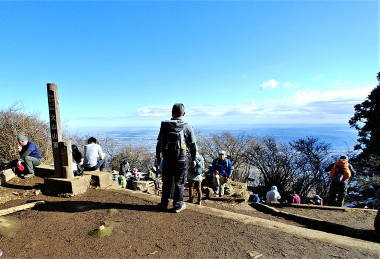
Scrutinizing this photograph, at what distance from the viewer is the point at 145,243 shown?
2.65m

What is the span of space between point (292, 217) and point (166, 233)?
3.19m

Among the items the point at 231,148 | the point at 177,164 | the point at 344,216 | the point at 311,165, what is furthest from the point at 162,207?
the point at 231,148

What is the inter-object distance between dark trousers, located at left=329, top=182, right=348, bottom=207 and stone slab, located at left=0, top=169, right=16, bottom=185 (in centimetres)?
961

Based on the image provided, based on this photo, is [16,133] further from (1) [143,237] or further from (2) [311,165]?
(2) [311,165]

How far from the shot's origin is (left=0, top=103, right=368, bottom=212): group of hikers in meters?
3.45

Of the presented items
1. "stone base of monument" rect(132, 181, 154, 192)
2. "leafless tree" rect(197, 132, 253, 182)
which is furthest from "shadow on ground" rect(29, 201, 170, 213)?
"leafless tree" rect(197, 132, 253, 182)

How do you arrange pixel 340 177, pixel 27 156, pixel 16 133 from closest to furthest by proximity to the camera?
pixel 27 156
pixel 340 177
pixel 16 133

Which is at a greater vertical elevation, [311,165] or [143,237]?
[143,237]

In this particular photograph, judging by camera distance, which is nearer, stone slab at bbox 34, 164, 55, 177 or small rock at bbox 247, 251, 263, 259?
small rock at bbox 247, 251, 263, 259

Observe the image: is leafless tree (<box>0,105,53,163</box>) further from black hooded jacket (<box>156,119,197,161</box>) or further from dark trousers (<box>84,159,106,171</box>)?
black hooded jacket (<box>156,119,197,161</box>)

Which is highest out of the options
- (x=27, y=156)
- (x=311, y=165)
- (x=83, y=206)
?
(x=27, y=156)

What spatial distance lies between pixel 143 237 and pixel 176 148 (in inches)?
51.8

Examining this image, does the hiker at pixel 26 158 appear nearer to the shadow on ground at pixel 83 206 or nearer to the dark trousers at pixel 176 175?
the shadow on ground at pixel 83 206

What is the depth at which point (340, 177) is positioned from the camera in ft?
22.6
